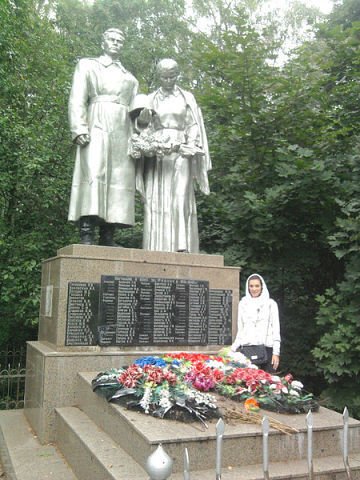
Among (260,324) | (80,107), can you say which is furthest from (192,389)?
(80,107)

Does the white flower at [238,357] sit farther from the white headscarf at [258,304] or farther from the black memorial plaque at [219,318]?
the black memorial plaque at [219,318]

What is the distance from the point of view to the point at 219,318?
6.10m

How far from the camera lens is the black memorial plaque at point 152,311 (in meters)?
5.47

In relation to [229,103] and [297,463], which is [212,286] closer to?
[297,463]

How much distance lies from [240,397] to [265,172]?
5.02 m

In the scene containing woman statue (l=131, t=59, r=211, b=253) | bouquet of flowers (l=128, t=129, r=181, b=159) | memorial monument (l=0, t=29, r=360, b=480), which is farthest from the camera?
woman statue (l=131, t=59, r=211, b=253)

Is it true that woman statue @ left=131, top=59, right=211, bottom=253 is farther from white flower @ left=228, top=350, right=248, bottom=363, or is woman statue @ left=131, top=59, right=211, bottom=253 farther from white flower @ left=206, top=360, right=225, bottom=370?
white flower @ left=206, top=360, right=225, bottom=370

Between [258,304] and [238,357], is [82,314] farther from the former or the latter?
[258,304]

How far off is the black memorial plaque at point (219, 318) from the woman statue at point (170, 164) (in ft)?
2.43

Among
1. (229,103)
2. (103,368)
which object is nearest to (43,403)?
(103,368)

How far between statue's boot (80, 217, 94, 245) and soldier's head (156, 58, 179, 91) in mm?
2193

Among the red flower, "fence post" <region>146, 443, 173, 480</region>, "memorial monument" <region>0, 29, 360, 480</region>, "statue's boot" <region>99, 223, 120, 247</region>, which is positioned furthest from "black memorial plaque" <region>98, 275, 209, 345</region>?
"fence post" <region>146, 443, 173, 480</region>

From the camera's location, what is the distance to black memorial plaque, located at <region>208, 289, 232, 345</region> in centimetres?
603

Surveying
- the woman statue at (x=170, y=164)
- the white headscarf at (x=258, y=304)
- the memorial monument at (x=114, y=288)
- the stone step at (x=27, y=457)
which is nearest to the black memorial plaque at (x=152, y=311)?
the memorial monument at (x=114, y=288)
